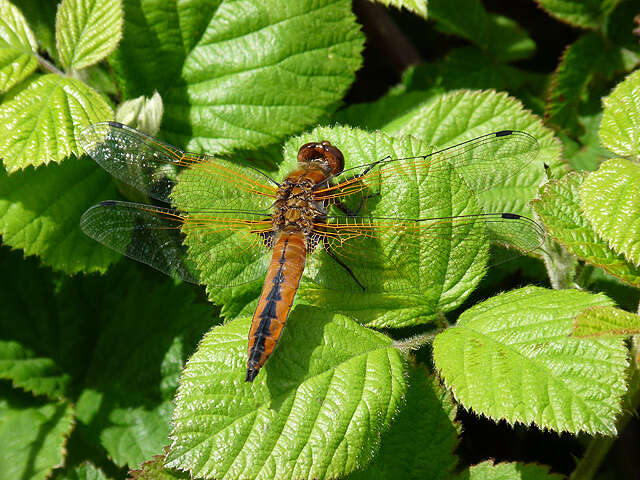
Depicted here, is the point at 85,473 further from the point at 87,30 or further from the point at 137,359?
the point at 87,30

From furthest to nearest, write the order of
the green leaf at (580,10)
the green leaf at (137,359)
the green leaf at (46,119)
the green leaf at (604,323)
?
the green leaf at (580,10), the green leaf at (137,359), the green leaf at (46,119), the green leaf at (604,323)

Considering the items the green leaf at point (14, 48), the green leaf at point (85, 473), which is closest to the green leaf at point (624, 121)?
the green leaf at point (14, 48)

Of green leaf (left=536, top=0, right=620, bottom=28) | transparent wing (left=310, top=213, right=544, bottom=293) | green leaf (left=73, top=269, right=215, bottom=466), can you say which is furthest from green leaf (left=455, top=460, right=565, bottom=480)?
green leaf (left=536, top=0, right=620, bottom=28)

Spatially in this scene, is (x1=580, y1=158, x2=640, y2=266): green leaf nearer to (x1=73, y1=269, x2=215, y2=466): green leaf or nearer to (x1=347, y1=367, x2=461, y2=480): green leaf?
(x1=347, y1=367, x2=461, y2=480): green leaf

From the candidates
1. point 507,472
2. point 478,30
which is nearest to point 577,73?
point 478,30

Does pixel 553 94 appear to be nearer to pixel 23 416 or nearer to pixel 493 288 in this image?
pixel 493 288

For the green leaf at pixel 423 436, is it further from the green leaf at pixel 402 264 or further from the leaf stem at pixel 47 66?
the leaf stem at pixel 47 66
